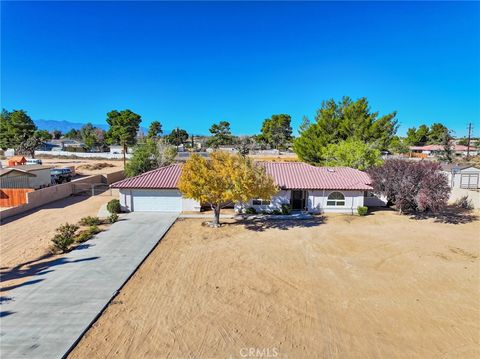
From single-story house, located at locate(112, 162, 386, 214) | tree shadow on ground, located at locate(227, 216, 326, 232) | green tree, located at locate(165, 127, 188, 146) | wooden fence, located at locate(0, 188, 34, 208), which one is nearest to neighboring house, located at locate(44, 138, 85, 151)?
green tree, located at locate(165, 127, 188, 146)

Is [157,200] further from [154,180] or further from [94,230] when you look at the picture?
[94,230]

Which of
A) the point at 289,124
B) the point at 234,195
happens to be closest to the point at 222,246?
the point at 234,195

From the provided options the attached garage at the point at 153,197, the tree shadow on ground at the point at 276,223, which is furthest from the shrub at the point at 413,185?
the attached garage at the point at 153,197

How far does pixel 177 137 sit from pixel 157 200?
7762 cm

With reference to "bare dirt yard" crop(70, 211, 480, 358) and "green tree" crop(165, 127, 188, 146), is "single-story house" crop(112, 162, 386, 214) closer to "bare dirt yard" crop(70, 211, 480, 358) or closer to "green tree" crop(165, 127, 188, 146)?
"bare dirt yard" crop(70, 211, 480, 358)

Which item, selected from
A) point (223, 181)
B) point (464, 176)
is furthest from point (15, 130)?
point (464, 176)

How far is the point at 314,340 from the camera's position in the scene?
8992 millimetres

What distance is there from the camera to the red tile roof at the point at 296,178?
76.2 ft

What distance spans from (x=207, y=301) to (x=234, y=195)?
809 cm

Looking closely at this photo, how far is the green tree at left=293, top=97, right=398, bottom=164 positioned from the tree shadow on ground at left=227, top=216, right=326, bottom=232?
19074 mm

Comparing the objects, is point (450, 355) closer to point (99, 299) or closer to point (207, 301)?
point (207, 301)

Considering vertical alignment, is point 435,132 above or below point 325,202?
above

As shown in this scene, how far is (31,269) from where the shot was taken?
43.3ft

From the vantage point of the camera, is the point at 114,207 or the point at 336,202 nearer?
the point at 114,207
